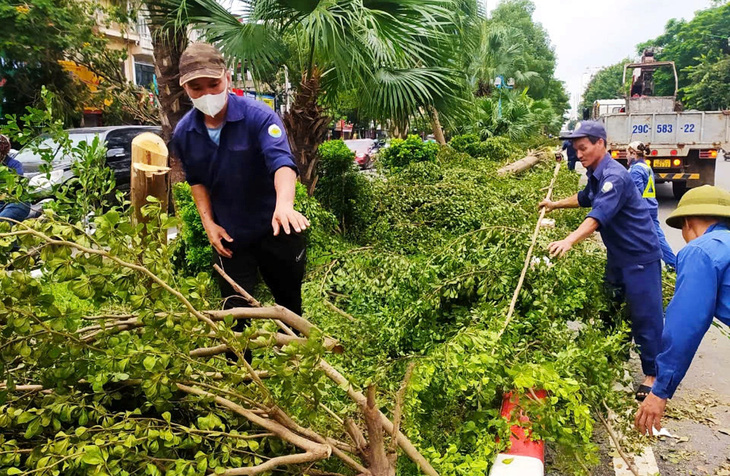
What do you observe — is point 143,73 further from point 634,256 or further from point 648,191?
point 634,256

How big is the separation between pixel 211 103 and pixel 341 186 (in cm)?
494

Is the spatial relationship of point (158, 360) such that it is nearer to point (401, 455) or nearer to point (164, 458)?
point (164, 458)

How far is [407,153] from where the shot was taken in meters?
9.86

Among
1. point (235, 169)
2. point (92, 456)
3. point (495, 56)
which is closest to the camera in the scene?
point (92, 456)

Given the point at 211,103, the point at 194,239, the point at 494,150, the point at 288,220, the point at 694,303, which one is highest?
Answer: the point at 494,150

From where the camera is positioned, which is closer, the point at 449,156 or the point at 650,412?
the point at 650,412

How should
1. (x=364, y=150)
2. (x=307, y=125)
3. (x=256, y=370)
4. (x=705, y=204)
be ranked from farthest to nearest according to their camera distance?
(x=364, y=150) < (x=307, y=125) < (x=705, y=204) < (x=256, y=370)

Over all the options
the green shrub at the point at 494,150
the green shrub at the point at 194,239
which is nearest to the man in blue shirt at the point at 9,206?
the green shrub at the point at 194,239

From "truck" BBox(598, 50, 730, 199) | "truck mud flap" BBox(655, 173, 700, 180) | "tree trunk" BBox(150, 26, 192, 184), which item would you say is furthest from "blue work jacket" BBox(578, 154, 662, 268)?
"truck mud flap" BBox(655, 173, 700, 180)

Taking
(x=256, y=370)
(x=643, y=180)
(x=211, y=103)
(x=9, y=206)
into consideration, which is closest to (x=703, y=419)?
(x=643, y=180)

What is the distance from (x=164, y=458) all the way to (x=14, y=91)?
19.5m

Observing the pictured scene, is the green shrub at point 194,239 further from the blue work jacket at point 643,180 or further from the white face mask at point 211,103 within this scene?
the blue work jacket at point 643,180

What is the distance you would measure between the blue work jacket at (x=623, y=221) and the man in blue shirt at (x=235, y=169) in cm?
201

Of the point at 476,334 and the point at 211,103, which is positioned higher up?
the point at 211,103
